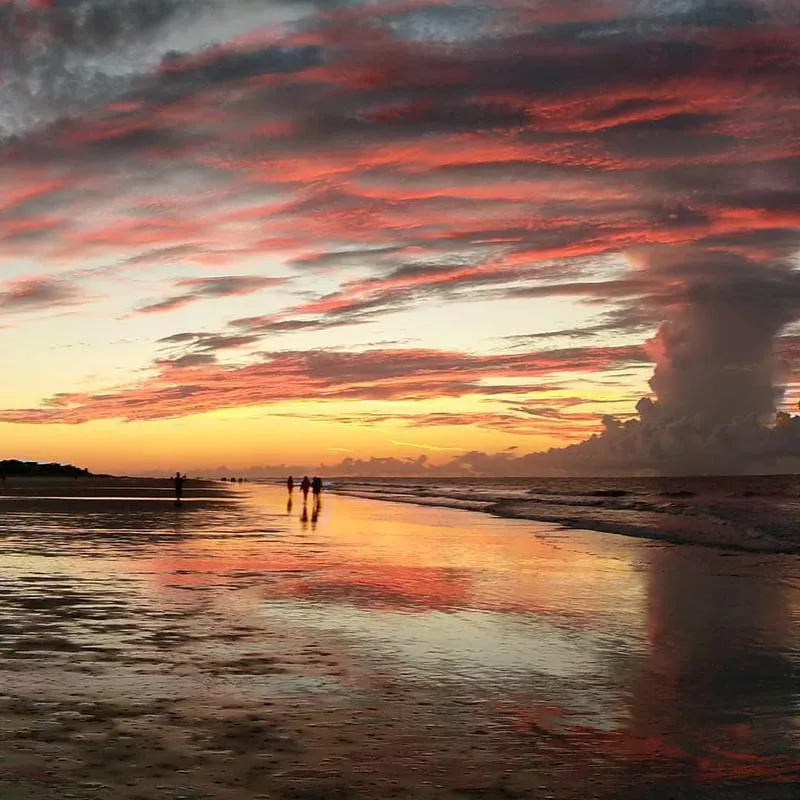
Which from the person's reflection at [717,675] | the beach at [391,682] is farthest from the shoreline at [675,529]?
the person's reflection at [717,675]

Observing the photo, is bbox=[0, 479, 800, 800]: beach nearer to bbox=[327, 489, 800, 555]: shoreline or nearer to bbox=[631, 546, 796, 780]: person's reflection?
bbox=[631, 546, 796, 780]: person's reflection

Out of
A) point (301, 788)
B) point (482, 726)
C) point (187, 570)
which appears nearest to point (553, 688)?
point (482, 726)

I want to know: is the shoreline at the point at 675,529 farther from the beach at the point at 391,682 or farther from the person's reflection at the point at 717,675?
the person's reflection at the point at 717,675

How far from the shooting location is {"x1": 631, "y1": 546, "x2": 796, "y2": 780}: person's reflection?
306 inches

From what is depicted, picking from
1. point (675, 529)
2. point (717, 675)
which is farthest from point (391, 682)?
point (675, 529)

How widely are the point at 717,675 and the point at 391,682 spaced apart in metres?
3.93

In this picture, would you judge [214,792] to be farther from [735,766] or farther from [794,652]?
[794,652]

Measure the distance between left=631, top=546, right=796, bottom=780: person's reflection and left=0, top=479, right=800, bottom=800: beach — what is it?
0.04m

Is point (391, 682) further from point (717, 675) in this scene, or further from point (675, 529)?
point (675, 529)

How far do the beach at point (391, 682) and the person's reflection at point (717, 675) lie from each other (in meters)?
0.04

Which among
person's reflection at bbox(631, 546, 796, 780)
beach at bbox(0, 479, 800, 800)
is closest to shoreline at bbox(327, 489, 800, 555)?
beach at bbox(0, 479, 800, 800)

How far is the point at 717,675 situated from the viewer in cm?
1073

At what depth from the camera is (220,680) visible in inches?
381

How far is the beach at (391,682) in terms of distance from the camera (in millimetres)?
6727
